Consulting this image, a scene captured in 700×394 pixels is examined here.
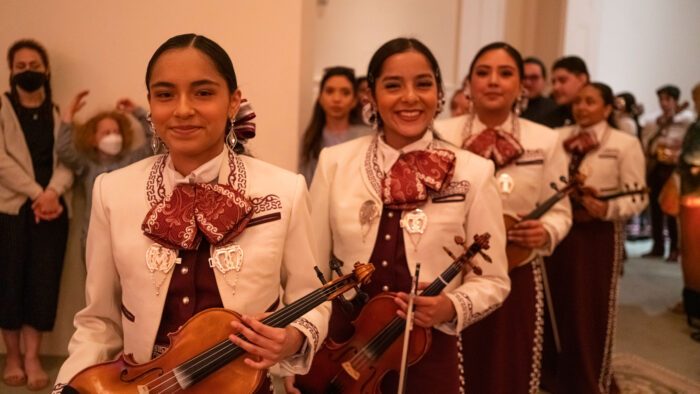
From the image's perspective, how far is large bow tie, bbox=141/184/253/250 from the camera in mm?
1342

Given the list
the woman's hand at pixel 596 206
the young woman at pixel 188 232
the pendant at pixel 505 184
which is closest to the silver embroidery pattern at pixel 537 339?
the pendant at pixel 505 184

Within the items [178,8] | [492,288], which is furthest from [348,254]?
[178,8]

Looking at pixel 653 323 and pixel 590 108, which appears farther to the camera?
pixel 653 323

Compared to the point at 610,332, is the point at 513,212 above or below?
above

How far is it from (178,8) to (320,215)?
157 centimetres

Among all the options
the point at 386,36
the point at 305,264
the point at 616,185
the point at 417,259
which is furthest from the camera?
the point at 386,36

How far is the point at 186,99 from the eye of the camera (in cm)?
133

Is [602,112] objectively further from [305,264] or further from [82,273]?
[82,273]

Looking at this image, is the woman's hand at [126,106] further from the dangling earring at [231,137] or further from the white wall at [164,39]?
the dangling earring at [231,137]


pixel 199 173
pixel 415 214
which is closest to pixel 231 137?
pixel 199 173

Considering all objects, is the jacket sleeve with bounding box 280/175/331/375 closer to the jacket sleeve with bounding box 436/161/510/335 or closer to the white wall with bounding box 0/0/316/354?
the jacket sleeve with bounding box 436/161/510/335

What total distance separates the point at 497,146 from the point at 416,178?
0.81 metres

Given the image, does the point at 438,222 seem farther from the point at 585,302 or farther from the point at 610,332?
the point at 610,332

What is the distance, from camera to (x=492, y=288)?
1775mm
